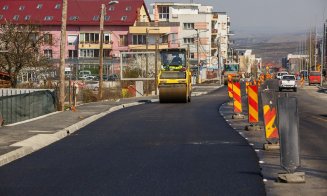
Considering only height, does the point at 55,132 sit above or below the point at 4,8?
below

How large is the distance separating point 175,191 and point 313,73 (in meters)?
93.5

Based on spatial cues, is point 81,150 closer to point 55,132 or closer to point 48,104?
point 55,132

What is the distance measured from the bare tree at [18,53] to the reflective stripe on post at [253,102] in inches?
1323

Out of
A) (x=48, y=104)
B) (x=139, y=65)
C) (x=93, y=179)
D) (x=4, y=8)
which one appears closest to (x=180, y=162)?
(x=93, y=179)

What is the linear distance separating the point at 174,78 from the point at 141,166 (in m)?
31.4

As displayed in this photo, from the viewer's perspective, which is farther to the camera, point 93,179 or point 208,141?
point 208,141

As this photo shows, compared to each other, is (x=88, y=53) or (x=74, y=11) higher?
(x=74, y=11)

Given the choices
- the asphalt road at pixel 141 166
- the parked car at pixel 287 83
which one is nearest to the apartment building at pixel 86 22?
the parked car at pixel 287 83

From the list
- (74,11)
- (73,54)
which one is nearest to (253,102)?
(73,54)

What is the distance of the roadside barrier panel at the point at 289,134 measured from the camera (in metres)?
12.5

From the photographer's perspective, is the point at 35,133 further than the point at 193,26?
No

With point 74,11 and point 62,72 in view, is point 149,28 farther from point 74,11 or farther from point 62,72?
point 62,72

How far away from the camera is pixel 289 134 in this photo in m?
12.5

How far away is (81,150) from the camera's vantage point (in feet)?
59.1
